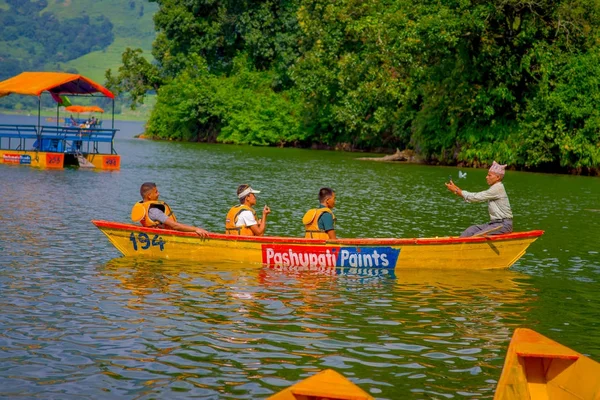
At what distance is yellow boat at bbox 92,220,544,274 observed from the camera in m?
17.3

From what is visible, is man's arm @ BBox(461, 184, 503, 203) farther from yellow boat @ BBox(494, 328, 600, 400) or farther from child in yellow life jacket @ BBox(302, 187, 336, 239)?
yellow boat @ BBox(494, 328, 600, 400)

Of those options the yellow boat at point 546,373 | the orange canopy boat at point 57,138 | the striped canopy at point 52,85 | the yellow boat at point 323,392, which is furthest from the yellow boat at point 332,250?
the orange canopy boat at point 57,138

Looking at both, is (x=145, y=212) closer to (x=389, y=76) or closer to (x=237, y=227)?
(x=237, y=227)

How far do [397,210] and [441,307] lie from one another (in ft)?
45.8

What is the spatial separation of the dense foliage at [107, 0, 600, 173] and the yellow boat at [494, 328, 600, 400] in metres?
37.8

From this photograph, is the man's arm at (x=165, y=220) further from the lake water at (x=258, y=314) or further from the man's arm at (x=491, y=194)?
the man's arm at (x=491, y=194)

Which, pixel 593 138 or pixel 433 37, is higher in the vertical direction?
pixel 433 37

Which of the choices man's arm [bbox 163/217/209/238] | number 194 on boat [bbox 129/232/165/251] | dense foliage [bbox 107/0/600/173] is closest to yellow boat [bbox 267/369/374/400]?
Answer: man's arm [bbox 163/217/209/238]

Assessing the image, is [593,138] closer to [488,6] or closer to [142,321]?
[488,6]

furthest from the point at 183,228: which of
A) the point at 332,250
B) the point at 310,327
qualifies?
the point at 310,327

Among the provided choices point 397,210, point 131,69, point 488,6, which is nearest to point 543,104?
point 488,6

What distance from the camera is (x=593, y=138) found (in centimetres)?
4541

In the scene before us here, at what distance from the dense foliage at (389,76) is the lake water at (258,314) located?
2100 centimetres

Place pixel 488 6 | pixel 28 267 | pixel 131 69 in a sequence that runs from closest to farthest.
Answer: pixel 28 267 → pixel 488 6 → pixel 131 69
